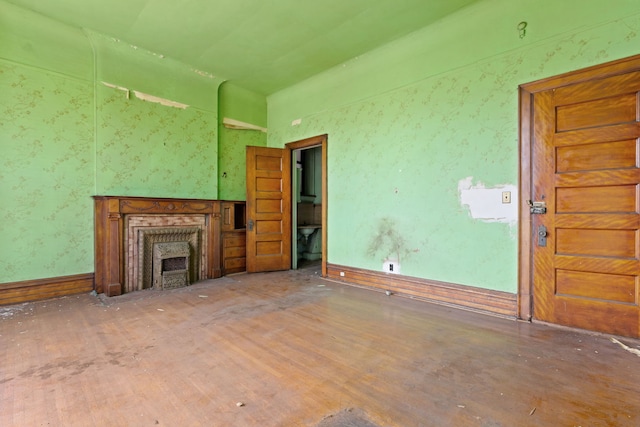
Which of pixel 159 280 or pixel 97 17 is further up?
pixel 97 17

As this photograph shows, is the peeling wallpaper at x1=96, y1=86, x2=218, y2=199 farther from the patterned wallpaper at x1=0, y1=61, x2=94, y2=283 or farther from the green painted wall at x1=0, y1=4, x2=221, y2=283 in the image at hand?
the patterned wallpaper at x1=0, y1=61, x2=94, y2=283

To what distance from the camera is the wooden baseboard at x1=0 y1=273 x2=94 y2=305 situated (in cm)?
337

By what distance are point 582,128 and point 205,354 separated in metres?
3.76

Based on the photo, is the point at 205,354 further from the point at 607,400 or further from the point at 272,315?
the point at 607,400

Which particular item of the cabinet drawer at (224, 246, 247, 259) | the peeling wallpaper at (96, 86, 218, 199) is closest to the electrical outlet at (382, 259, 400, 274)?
the cabinet drawer at (224, 246, 247, 259)

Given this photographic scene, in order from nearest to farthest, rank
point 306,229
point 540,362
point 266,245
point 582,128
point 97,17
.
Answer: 1. point 540,362
2. point 582,128
3. point 97,17
4. point 266,245
5. point 306,229

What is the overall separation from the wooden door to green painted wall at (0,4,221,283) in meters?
1.12

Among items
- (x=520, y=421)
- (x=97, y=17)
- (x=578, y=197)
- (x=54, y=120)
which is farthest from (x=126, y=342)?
(x=578, y=197)

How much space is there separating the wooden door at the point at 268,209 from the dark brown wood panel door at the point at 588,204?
3.76 m

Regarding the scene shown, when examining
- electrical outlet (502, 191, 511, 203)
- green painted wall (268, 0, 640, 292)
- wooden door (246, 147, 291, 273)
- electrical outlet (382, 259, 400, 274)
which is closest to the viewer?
green painted wall (268, 0, 640, 292)

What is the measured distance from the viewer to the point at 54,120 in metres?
3.62

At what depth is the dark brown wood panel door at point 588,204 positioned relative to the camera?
2.50 meters

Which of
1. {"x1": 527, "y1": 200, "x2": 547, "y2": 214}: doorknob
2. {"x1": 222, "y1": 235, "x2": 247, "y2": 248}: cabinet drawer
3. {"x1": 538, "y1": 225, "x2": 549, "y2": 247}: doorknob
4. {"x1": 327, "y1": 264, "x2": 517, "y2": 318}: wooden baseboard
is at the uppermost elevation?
{"x1": 527, "y1": 200, "x2": 547, "y2": 214}: doorknob

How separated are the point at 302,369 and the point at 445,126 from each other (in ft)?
9.82
